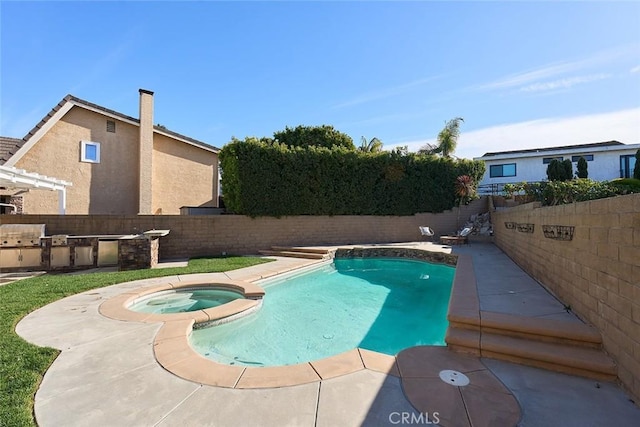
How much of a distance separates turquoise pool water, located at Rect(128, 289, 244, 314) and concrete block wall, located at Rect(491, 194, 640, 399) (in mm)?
5998

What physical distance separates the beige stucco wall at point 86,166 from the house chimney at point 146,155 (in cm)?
49

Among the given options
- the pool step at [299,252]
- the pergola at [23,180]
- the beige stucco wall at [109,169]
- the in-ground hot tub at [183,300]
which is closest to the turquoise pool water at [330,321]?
the in-ground hot tub at [183,300]

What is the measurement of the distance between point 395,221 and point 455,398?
50.6 ft

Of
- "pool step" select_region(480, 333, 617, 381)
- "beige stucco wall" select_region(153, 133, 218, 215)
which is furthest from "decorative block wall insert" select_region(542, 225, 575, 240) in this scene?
"beige stucco wall" select_region(153, 133, 218, 215)

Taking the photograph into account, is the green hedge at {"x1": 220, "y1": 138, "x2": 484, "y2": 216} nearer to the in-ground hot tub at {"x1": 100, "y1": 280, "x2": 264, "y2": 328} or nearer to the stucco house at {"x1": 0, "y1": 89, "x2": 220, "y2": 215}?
the stucco house at {"x1": 0, "y1": 89, "x2": 220, "y2": 215}

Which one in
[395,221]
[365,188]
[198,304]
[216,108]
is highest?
[216,108]

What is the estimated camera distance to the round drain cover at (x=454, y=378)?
2.94m

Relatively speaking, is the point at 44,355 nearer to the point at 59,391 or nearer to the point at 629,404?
the point at 59,391

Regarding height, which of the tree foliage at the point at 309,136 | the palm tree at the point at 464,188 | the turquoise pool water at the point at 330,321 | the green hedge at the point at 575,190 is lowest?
the turquoise pool water at the point at 330,321

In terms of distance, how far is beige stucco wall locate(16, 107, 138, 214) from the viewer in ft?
43.4

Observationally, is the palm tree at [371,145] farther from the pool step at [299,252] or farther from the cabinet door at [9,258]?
the cabinet door at [9,258]

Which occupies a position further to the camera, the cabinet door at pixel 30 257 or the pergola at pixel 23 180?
the cabinet door at pixel 30 257

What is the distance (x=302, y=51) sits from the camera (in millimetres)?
11547

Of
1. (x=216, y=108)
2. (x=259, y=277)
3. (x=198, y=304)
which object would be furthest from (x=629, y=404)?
(x=216, y=108)
